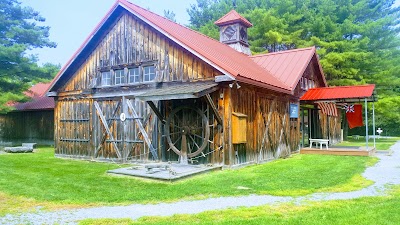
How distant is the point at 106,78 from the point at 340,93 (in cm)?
1084

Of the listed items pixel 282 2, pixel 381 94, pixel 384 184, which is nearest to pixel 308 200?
pixel 384 184

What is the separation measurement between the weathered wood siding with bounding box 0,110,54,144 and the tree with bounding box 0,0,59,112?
3.33 metres

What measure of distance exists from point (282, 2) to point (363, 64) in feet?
30.3

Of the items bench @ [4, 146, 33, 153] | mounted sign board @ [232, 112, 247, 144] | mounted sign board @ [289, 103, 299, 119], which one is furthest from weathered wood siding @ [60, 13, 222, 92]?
mounted sign board @ [289, 103, 299, 119]

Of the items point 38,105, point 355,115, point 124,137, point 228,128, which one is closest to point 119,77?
point 124,137

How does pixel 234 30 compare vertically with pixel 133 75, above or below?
above

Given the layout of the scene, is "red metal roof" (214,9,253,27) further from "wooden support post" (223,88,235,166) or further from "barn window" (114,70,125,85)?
"wooden support post" (223,88,235,166)

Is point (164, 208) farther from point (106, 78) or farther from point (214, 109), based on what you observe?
point (106, 78)

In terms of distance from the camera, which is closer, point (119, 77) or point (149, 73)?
point (149, 73)

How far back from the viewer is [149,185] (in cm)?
939

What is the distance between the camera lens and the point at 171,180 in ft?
32.0

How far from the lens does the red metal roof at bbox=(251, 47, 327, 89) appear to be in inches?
675

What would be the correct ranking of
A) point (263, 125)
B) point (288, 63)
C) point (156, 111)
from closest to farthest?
point (156, 111) < point (263, 125) < point (288, 63)

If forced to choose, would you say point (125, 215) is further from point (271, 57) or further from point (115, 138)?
point (271, 57)
